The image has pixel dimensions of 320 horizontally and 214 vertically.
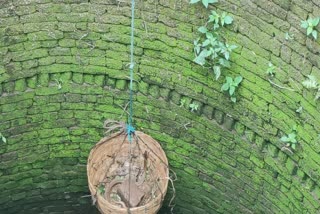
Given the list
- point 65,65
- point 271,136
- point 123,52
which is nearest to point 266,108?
point 271,136

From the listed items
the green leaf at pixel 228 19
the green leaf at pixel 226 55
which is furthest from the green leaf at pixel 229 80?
the green leaf at pixel 228 19

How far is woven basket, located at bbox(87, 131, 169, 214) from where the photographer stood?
182 inches

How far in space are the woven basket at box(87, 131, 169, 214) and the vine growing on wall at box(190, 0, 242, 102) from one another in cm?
80

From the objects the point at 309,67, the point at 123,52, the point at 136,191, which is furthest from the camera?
the point at 136,191

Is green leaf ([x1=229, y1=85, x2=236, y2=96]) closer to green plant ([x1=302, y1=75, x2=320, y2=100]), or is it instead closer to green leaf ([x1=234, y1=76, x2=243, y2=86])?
green leaf ([x1=234, y1=76, x2=243, y2=86])

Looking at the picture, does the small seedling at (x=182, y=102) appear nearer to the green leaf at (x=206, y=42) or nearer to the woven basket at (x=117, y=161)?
the woven basket at (x=117, y=161)

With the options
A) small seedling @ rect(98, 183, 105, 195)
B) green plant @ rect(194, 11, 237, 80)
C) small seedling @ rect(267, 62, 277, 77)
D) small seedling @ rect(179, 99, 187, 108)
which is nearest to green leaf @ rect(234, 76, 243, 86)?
green plant @ rect(194, 11, 237, 80)

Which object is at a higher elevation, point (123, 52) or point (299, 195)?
point (123, 52)

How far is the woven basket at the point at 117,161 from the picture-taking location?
15.1 feet

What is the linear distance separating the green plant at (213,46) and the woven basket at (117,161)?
81 centimetres

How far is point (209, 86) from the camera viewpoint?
4.40 m

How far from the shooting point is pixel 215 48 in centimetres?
415

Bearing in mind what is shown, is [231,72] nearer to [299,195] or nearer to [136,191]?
[299,195]

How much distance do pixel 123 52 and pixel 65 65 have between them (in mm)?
434
